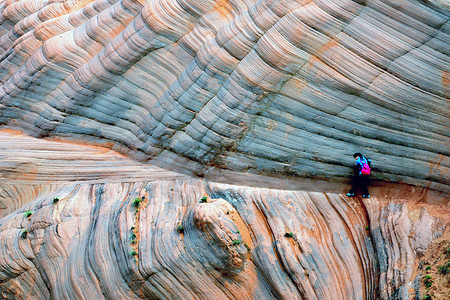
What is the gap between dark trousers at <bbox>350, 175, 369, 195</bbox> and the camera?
39.4ft

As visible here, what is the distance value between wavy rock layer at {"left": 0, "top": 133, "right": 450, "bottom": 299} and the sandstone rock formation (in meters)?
0.04

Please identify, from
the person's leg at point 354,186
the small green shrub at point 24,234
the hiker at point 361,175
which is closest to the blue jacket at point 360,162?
the hiker at point 361,175

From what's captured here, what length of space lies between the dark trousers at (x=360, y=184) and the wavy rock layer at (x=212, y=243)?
30cm

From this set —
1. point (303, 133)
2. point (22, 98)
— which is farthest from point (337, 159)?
point (22, 98)

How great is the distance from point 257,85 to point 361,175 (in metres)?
3.89

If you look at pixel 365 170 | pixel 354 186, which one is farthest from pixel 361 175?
pixel 354 186

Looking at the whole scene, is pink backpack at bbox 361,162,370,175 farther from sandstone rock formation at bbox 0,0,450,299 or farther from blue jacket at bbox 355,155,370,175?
sandstone rock formation at bbox 0,0,450,299

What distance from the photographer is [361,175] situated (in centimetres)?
A: 1171

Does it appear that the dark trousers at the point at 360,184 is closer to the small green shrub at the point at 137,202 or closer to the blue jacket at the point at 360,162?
the blue jacket at the point at 360,162

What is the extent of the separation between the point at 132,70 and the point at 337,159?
25.5ft

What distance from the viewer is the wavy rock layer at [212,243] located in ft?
36.0

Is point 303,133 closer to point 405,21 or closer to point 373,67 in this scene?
point 373,67

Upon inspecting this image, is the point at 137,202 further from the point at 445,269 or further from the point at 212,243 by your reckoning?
the point at 445,269

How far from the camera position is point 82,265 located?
40.4 feet
